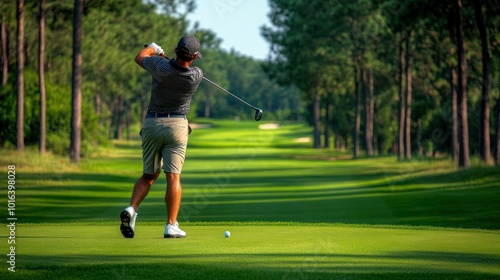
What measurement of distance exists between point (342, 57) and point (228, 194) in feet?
129

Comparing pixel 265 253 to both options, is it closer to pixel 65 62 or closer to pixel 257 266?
pixel 257 266

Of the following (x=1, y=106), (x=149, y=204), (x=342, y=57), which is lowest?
(x=149, y=204)

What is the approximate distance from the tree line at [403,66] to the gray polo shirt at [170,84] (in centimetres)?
2719

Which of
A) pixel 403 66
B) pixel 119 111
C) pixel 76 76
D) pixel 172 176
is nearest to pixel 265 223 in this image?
pixel 172 176

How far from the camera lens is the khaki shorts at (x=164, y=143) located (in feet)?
41.4

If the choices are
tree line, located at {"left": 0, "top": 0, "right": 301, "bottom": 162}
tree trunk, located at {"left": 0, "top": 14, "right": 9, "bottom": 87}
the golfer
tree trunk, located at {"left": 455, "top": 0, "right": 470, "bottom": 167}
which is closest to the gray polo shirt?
the golfer

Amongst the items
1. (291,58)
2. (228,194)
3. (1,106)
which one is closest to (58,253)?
(228,194)

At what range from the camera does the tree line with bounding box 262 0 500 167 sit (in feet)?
137

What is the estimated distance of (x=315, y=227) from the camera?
1434 cm

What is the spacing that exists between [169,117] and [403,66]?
181ft

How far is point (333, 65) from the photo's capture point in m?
79.5

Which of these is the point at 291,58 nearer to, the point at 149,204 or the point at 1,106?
the point at 1,106

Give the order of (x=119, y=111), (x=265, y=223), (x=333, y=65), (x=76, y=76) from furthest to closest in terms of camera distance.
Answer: (x=119, y=111) → (x=333, y=65) → (x=76, y=76) → (x=265, y=223)

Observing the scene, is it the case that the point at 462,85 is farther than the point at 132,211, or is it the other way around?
the point at 462,85
